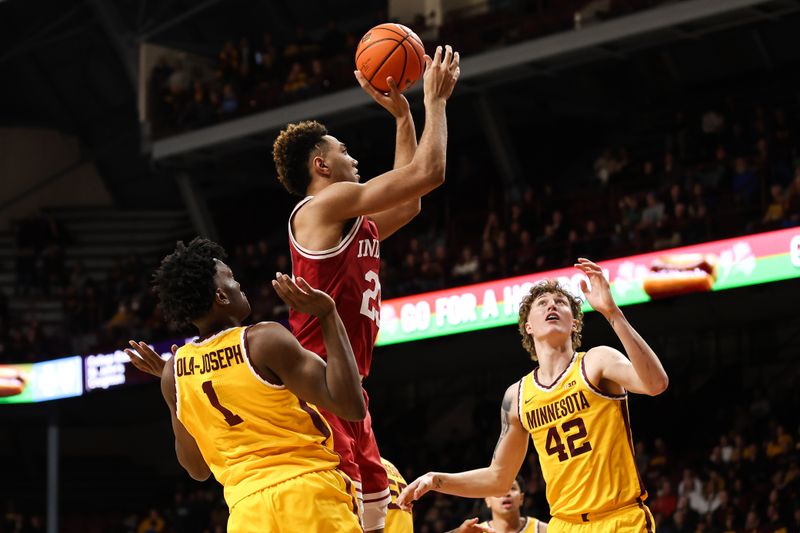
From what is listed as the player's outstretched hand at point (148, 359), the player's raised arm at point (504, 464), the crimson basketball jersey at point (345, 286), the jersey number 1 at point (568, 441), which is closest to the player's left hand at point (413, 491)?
the player's raised arm at point (504, 464)

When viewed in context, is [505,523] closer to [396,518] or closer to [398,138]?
[396,518]

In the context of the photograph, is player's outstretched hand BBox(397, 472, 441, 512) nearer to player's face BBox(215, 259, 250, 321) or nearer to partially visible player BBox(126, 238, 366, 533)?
partially visible player BBox(126, 238, 366, 533)

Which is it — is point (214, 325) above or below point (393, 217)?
below

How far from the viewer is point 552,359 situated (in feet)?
23.3

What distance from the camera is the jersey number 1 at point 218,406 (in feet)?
16.2

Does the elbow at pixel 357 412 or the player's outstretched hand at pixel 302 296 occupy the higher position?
the player's outstretched hand at pixel 302 296

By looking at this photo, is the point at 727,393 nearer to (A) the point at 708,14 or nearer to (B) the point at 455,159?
(A) the point at 708,14

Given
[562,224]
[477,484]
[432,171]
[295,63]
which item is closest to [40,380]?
[295,63]

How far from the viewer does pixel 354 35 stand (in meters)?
25.2

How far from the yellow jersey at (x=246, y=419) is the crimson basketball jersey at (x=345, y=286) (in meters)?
0.60

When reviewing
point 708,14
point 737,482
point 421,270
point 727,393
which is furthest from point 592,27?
point 737,482

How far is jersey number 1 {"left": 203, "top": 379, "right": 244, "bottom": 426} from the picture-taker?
495 cm

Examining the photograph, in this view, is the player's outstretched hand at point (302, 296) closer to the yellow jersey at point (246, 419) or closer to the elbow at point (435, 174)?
the yellow jersey at point (246, 419)

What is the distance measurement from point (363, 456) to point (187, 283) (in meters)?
1.13
